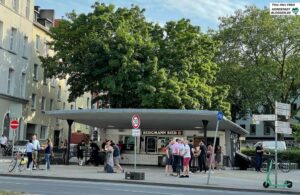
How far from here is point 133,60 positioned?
1718 inches

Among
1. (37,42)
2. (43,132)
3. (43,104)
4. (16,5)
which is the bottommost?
(43,132)

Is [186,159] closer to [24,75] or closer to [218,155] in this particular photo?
[218,155]

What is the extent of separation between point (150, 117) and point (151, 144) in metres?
7.88

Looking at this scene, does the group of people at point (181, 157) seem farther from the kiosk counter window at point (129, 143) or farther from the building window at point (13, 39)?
the building window at point (13, 39)

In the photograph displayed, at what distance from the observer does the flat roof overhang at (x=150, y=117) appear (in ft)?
102

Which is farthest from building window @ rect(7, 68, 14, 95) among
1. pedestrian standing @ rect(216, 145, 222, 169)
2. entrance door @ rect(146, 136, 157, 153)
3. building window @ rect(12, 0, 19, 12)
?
pedestrian standing @ rect(216, 145, 222, 169)

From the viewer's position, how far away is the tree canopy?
43625 millimetres

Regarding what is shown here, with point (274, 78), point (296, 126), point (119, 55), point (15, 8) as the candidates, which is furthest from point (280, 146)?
point (15, 8)

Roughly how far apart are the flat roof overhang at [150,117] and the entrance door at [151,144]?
3.19 feet

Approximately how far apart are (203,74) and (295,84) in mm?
18057

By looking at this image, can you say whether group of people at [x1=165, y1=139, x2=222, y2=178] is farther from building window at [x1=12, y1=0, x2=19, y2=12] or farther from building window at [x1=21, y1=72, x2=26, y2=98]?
building window at [x1=12, y1=0, x2=19, y2=12]

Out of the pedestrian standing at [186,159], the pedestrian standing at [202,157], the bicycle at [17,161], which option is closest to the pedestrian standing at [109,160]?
the pedestrian standing at [186,159]

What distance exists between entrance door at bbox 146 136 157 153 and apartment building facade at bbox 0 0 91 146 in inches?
657

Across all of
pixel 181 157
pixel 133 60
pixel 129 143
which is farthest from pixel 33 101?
pixel 181 157
